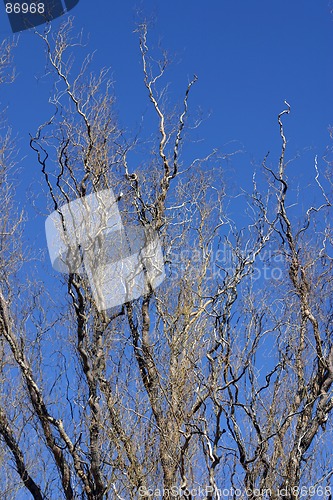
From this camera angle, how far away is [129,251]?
27.0ft

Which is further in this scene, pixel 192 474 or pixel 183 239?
pixel 183 239

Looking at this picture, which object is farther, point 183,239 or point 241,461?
point 183,239

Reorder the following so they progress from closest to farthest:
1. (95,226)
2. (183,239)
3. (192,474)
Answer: (192,474) → (95,226) → (183,239)

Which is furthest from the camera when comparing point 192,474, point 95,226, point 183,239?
point 183,239

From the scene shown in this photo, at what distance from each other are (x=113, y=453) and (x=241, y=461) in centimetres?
112

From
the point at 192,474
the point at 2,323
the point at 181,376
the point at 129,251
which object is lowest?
the point at 192,474

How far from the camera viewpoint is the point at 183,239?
862cm

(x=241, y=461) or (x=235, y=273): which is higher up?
(x=235, y=273)

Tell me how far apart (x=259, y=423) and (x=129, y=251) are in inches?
77.5

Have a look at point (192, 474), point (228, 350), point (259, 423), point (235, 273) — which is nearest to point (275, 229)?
point (235, 273)

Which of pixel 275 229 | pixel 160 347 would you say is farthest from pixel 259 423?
pixel 275 229

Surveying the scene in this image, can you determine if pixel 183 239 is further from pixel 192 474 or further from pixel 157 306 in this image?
pixel 192 474

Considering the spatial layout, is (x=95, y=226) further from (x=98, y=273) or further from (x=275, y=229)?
(x=275, y=229)

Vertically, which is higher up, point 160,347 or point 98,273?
point 98,273
